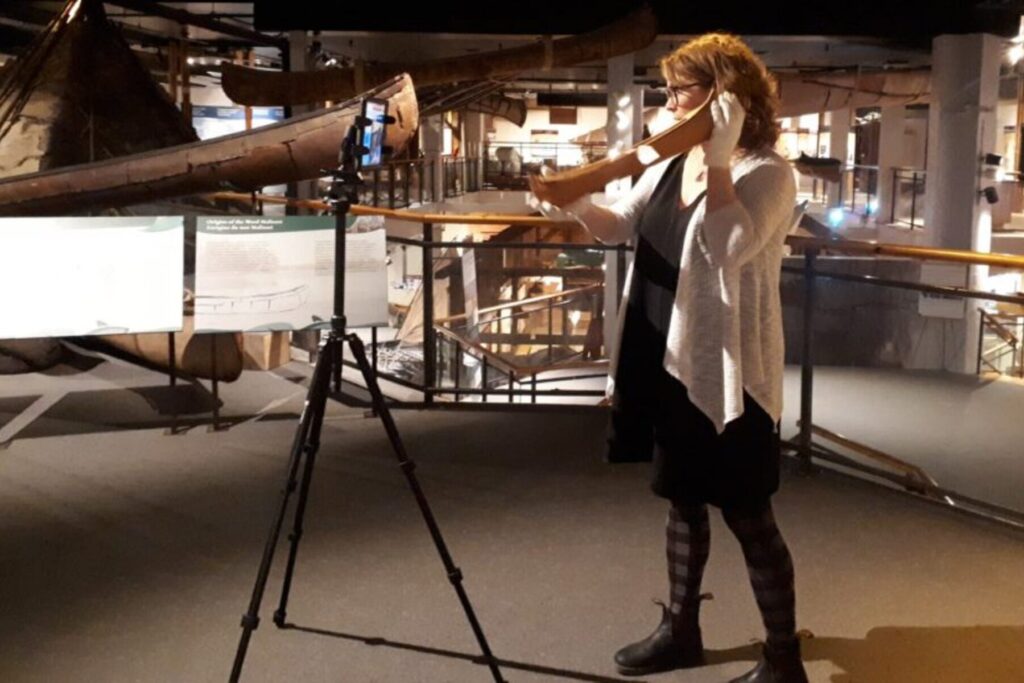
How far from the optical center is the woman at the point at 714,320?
6.89 ft

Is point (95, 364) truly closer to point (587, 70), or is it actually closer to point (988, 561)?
point (988, 561)

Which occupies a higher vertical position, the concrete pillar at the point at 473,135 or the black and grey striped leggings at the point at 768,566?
the concrete pillar at the point at 473,135

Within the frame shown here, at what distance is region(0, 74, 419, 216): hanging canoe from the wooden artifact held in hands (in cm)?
263

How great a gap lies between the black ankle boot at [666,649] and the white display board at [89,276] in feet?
8.25

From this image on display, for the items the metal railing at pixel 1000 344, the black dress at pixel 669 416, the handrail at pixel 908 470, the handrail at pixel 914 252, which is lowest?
the metal railing at pixel 1000 344

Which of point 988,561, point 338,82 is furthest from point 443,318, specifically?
point 988,561

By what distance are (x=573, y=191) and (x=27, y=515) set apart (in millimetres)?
2390

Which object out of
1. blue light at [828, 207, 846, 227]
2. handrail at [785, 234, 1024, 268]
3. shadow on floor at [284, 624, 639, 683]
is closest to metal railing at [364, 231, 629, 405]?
handrail at [785, 234, 1024, 268]

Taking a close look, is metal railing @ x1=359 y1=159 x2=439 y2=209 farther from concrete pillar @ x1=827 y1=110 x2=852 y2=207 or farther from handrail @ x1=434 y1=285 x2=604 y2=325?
concrete pillar @ x1=827 y1=110 x2=852 y2=207

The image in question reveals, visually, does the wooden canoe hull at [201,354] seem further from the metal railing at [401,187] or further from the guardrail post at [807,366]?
the metal railing at [401,187]

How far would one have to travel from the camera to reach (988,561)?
3281 mm

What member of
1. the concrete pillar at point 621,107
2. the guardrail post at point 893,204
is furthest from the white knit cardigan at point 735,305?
the guardrail post at point 893,204

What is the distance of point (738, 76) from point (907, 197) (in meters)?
15.8

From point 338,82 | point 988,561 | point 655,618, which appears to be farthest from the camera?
point 338,82
